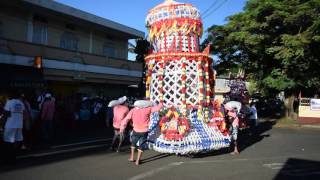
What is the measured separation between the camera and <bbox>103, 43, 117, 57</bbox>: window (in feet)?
94.8

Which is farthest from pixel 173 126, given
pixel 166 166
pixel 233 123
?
pixel 233 123

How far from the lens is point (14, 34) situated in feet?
69.4

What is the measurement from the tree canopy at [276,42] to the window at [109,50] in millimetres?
7071

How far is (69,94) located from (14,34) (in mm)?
4595

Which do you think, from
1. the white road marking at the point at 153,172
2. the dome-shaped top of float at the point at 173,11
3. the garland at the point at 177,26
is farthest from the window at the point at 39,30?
the white road marking at the point at 153,172

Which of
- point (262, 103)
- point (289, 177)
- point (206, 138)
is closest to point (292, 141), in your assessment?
point (206, 138)

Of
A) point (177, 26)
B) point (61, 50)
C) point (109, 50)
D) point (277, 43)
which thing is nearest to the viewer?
point (177, 26)

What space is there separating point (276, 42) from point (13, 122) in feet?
64.2

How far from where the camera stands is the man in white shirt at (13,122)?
9867 millimetres

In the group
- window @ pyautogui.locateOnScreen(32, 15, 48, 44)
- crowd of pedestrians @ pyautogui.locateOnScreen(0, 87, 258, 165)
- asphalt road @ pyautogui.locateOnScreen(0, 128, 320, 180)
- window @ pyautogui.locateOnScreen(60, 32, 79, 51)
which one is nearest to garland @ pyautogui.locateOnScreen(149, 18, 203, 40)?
crowd of pedestrians @ pyautogui.locateOnScreen(0, 87, 258, 165)

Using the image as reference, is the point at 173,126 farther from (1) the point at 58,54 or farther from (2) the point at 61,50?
(2) the point at 61,50

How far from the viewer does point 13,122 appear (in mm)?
9930

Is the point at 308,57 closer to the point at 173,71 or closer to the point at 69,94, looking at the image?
the point at 69,94

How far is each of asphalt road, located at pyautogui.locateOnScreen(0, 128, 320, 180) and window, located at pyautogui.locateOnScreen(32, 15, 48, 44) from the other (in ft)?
39.8
